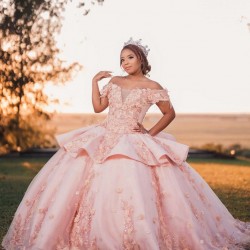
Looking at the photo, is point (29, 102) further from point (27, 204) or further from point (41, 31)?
point (27, 204)

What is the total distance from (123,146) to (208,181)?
11.4 meters

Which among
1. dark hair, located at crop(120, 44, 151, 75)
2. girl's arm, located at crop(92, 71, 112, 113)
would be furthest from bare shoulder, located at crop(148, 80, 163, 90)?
girl's arm, located at crop(92, 71, 112, 113)

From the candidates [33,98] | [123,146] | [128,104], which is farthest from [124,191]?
[33,98]

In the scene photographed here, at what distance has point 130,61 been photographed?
7.07 m

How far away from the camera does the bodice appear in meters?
7.00

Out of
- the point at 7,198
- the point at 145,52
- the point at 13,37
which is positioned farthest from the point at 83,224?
the point at 13,37

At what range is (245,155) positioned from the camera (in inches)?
1219

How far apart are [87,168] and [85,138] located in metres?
0.44

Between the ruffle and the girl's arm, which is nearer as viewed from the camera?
the ruffle

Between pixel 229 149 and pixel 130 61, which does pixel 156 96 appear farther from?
pixel 229 149

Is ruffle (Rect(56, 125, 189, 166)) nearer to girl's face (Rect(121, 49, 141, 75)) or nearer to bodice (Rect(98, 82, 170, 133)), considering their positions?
bodice (Rect(98, 82, 170, 133))

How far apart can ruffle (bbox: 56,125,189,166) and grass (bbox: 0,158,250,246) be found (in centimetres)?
210

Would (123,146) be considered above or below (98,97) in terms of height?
below

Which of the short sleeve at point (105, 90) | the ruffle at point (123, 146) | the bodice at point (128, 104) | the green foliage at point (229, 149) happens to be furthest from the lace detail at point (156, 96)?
the green foliage at point (229, 149)
